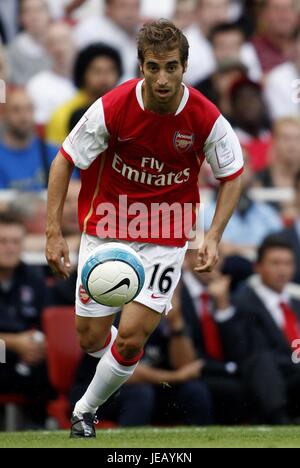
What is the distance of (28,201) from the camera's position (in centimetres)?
1173

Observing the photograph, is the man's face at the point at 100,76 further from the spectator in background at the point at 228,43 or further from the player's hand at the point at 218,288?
the player's hand at the point at 218,288

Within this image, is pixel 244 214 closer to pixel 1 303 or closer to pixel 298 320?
pixel 298 320

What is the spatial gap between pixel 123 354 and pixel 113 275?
59 cm

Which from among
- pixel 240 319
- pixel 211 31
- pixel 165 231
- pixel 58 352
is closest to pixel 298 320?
pixel 240 319

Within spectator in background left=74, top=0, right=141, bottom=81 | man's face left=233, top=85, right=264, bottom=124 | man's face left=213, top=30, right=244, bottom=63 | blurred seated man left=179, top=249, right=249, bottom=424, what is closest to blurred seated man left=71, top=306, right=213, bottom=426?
blurred seated man left=179, top=249, right=249, bottom=424

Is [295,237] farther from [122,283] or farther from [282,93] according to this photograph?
[122,283]

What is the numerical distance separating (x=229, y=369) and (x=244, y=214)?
6.36 feet

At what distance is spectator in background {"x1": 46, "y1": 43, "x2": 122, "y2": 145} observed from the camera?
42.7 ft

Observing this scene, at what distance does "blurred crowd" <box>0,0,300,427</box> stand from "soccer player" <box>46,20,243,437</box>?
1.57 meters

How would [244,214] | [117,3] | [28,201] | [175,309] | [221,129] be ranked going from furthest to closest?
1. [117,3]
2. [244,214]
3. [28,201]
4. [175,309]
5. [221,129]

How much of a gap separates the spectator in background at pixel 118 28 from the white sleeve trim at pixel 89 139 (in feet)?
21.0

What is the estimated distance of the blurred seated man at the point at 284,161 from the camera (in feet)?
43.6

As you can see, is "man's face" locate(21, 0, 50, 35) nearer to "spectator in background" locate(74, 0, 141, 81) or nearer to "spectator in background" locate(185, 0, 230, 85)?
"spectator in background" locate(74, 0, 141, 81)
